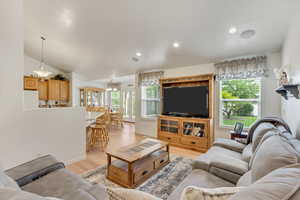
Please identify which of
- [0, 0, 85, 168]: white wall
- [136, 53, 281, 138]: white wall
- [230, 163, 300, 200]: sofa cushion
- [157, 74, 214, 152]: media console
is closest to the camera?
[230, 163, 300, 200]: sofa cushion

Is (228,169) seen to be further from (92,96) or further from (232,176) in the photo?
(92,96)

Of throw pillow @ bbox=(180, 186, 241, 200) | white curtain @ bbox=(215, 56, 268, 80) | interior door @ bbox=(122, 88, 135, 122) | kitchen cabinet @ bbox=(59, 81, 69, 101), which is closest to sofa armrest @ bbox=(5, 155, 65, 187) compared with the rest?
throw pillow @ bbox=(180, 186, 241, 200)

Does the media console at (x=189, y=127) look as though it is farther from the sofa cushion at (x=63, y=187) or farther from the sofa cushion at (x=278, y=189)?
the sofa cushion at (x=278, y=189)

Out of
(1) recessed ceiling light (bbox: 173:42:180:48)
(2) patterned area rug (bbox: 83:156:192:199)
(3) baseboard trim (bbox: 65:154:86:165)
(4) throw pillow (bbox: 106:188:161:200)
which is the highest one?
(1) recessed ceiling light (bbox: 173:42:180:48)

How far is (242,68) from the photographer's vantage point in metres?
3.30

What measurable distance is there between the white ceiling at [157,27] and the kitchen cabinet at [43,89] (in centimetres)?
172

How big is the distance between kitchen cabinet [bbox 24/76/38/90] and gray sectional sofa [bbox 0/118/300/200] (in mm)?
4697

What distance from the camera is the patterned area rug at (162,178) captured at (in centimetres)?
197

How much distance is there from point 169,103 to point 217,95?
4.43 ft

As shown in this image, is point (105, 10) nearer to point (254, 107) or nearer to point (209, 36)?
point (209, 36)

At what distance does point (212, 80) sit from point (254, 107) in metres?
1.16

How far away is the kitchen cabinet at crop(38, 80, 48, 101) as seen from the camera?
18.4 ft

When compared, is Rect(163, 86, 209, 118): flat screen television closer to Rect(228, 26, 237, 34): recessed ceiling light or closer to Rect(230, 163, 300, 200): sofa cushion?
Rect(228, 26, 237, 34): recessed ceiling light

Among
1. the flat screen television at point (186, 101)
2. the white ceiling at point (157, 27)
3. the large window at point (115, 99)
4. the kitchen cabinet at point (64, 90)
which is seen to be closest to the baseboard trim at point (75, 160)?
the flat screen television at point (186, 101)
